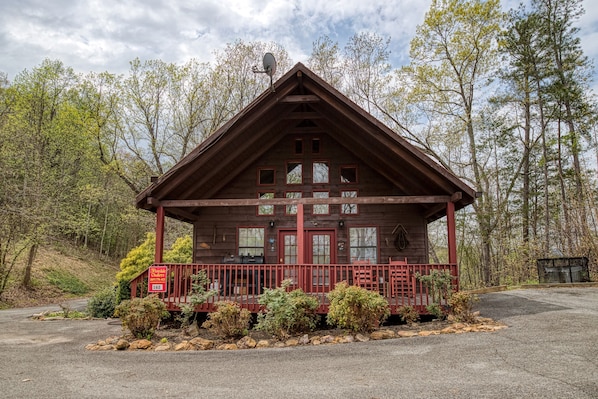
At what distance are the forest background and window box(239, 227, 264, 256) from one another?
8.89 meters

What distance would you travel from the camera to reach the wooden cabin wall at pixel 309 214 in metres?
11.5

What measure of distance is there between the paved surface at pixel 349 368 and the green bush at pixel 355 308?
57 centimetres

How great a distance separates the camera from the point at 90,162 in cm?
2572

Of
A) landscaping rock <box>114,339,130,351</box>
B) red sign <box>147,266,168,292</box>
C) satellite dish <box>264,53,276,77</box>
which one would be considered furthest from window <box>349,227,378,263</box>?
landscaping rock <box>114,339,130,351</box>

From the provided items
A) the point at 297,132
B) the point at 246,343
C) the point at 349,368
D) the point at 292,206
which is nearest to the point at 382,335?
the point at 349,368

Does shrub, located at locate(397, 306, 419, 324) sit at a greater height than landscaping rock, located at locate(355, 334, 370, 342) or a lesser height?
greater

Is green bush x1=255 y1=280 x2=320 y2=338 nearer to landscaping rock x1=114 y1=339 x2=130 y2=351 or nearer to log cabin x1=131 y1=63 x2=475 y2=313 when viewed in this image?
landscaping rock x1=114 y1=339 x2=130 y2=351

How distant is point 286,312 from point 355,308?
1.31 metres

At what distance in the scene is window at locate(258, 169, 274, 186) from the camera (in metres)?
12.0

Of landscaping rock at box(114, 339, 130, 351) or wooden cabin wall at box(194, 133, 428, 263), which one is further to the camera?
wooden cabin wall at box(194, 133, 428, 263)

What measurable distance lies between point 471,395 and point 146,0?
13724 mm

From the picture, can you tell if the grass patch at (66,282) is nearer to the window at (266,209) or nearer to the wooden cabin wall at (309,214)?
the wooden cabin wall at (309,214)

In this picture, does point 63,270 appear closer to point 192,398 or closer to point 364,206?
point 364,206

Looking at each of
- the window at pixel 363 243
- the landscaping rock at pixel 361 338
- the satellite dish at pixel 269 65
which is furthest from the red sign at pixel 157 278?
the window at pixel 363 243
